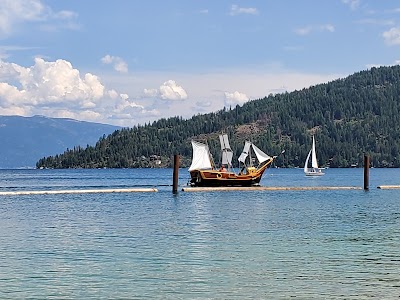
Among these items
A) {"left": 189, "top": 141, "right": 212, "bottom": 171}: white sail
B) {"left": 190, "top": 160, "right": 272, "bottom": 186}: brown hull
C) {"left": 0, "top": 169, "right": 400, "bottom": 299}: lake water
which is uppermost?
{"left": 189, "top": 141, "right": 212, "bottom": 171}: white sail

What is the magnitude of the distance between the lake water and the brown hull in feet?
158

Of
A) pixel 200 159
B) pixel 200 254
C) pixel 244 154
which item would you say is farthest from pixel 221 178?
pixel 200 254

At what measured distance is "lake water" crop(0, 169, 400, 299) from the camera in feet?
97.2

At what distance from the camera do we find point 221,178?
121 metres

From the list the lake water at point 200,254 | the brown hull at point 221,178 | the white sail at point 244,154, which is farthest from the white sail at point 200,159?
the lake water at point 200,254

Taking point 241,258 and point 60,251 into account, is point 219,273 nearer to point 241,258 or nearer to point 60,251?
point 241,258

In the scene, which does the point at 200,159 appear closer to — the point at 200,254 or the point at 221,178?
the point at 221,178

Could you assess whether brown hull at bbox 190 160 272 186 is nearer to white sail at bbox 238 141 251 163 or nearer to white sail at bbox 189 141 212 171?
white sail at bbox 189 141 212 171

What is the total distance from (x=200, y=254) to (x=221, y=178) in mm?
81707

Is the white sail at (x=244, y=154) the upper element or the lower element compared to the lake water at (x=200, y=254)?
upper

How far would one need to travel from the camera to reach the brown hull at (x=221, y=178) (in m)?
120

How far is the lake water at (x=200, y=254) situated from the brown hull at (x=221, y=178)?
48.0 metres

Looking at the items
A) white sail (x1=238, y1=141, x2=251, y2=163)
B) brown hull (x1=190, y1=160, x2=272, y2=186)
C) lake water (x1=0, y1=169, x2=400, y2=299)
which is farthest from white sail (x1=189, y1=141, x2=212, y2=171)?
lake water (x1=0, y1=169, x2=400, y2=299)

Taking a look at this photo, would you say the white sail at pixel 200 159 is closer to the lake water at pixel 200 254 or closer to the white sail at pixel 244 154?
the white sail at pixel 244 154
